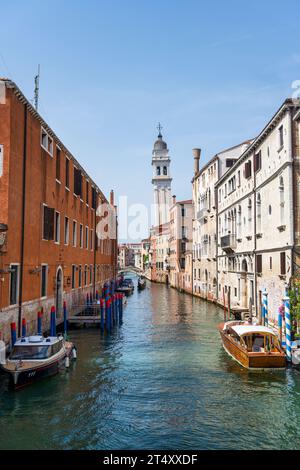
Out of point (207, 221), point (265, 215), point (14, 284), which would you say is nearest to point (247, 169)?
point (265, 215)

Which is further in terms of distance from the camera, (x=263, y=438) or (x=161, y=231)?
(x=161, y=231)

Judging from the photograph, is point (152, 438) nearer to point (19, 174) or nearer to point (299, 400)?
point (299, 400)

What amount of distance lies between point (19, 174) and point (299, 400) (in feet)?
40.2

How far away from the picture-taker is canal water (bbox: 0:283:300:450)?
8.83 meters

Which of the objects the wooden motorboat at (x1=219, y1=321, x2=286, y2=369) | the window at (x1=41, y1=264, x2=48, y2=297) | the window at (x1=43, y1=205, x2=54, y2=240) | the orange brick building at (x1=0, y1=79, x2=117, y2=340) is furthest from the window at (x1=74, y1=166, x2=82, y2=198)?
the wooden motorboat at (x1=219, y1=321, x2=286, y2=369)

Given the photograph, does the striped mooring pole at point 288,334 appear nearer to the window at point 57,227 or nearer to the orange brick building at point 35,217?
the orange brick building at point 35,217

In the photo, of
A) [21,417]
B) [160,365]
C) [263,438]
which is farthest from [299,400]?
[21,417]

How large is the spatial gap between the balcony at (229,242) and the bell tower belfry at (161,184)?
186ft

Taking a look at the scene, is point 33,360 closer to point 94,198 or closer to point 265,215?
point 265,215

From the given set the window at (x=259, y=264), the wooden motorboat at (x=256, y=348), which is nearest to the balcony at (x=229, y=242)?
the window at (x=259, y=264)

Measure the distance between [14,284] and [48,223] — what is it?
4.70 m

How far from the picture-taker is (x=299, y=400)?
36.7 ft

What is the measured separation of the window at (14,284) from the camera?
15.2 meters

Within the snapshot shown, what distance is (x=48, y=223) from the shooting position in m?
19.6
